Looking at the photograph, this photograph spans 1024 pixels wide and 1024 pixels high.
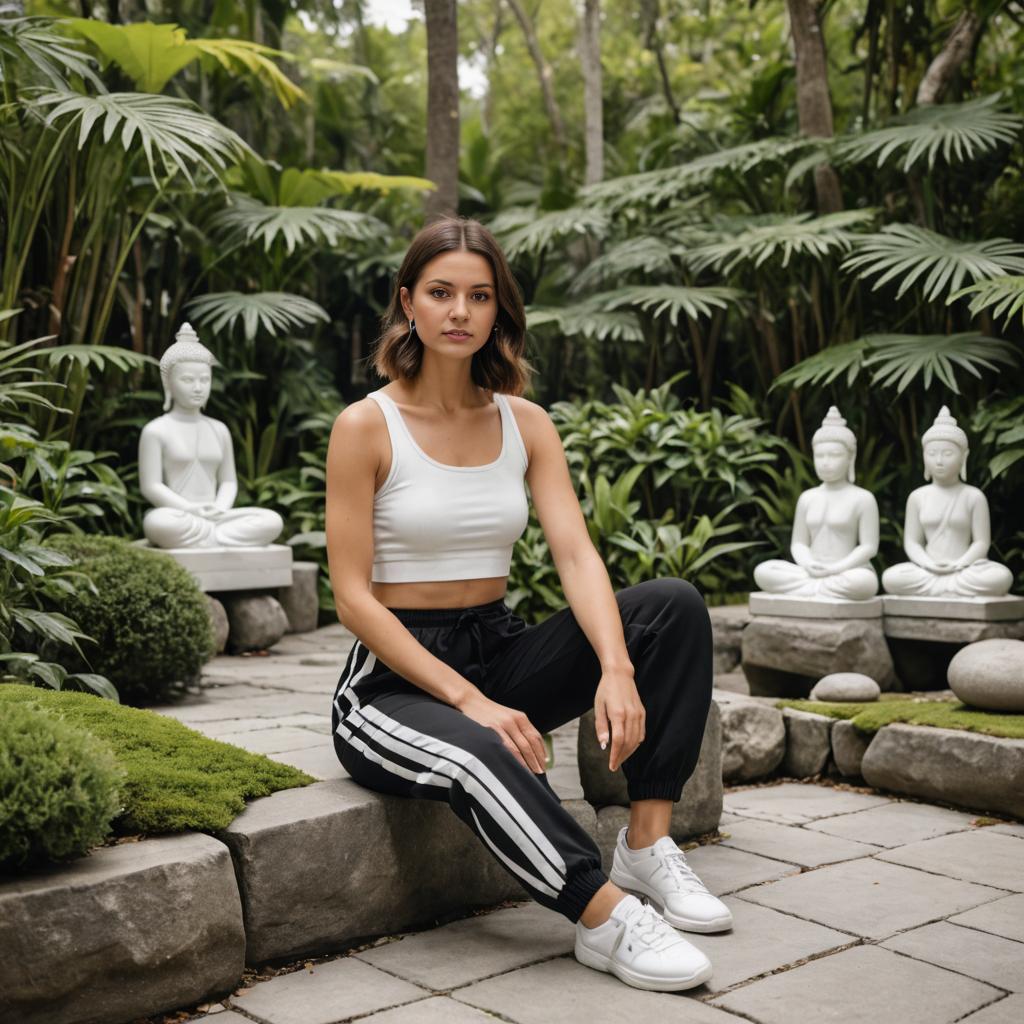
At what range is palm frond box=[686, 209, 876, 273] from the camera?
5.83 meters

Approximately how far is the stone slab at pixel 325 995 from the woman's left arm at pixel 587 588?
1.82 ft

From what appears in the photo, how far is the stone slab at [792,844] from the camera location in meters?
2.82

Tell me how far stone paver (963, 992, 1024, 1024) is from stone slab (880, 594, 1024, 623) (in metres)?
2.74

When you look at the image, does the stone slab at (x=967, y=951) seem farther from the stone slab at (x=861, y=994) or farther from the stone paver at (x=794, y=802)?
the stone paver at (x=794, y=802)

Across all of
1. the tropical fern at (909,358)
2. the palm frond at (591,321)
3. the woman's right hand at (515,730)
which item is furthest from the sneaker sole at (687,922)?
the palm frond at (591,321)

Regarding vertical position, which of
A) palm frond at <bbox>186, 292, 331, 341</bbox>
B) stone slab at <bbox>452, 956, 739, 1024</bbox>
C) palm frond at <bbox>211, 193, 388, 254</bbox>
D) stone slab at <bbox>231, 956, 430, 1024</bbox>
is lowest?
stone slab at <bbox>231, 956, 430, 1024</bbox>

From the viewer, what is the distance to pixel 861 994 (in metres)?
1.97

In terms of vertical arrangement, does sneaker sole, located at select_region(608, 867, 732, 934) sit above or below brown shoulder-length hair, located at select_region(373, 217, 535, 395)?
below

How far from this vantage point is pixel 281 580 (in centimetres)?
541

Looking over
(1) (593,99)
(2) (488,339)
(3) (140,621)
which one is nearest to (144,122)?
(3) (140,621)

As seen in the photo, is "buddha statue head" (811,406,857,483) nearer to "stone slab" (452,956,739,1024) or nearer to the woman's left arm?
the woman's left arm

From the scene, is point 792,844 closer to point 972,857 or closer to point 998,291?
point 972,857

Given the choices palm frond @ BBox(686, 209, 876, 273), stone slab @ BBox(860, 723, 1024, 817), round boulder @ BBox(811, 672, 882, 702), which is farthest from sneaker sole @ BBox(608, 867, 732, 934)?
palm frond @ BBox(686, 209, 876, 273)

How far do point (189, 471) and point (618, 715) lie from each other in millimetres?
3656
